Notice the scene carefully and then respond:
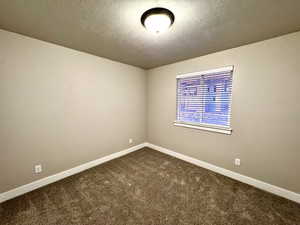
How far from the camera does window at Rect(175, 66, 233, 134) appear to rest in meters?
2.29

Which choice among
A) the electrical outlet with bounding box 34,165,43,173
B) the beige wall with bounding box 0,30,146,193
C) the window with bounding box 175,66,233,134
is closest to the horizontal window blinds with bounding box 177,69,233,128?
the window with bounding box 175,66,233,134

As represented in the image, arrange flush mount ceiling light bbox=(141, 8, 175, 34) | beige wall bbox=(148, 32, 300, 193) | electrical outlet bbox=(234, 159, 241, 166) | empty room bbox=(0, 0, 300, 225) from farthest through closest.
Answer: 1. electrical outlet bbox=(234, 159, 241, 166)
2. beige wall bbox=(148, 32, 300, 193)
3. empty room bbox=(0, 0, 300, 225)
4. flush mount ceiling light bbox=(141, 8, 175, 34)

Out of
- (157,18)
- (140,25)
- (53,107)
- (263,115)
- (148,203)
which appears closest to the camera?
(157,18)

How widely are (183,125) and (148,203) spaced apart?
1.70 metres

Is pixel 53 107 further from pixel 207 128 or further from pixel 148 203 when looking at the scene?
pixel 207 128

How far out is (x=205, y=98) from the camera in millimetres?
2572

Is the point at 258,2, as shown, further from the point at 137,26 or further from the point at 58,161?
the point at 58,161

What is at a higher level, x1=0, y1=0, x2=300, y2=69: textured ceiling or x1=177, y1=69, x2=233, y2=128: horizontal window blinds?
x1=0, y1=0, x2=300, y2=69: textured ceiling

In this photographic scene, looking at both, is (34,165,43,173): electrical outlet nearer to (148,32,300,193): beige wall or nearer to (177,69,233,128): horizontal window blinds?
(177,69,233,128): horizontal window blinds

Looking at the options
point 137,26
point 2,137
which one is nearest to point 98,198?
point 2,137

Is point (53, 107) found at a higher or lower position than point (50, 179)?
higher

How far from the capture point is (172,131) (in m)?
3.14

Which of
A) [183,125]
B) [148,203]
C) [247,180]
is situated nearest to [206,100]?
[183,125]

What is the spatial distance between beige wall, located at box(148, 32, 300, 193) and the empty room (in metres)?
0.01
